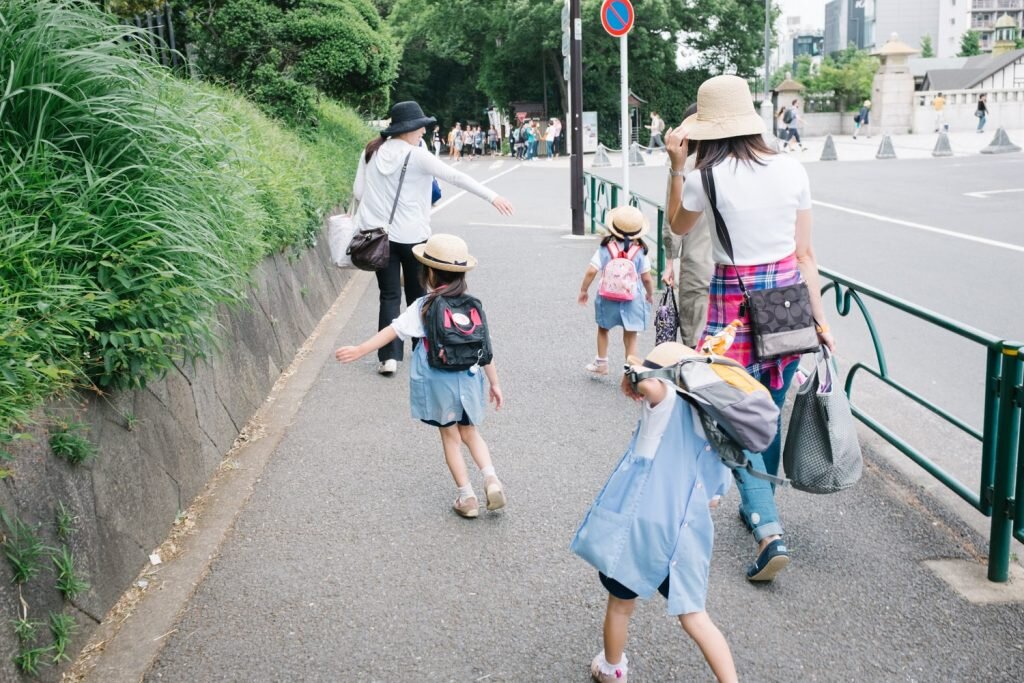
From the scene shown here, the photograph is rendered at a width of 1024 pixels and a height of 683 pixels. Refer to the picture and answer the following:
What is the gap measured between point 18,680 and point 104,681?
364 mm

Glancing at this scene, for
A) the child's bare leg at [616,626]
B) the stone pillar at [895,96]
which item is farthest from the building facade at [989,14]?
the child's bare leg at [616,626]

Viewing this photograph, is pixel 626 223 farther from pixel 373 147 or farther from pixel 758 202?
pixel 758 202

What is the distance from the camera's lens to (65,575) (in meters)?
3.22

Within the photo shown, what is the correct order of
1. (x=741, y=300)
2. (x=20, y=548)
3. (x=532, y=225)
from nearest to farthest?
1. (x=20, y=548)
2. (x=741, y=300)
3. (x=532, y=225)

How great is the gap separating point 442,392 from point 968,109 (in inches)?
2167

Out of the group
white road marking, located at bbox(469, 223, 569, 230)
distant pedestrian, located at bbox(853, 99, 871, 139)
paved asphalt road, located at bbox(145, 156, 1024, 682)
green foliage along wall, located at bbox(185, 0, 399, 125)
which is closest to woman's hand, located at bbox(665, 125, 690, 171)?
paved asphalt road, located at bbox(145, 156, 1024, 682)

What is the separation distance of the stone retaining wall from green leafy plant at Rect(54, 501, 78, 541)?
24 mm

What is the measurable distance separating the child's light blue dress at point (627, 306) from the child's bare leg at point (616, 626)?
139 inches

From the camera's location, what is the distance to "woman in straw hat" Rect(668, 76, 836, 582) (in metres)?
3.59

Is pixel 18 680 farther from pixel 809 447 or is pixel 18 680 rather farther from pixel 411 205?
pixel 411 205

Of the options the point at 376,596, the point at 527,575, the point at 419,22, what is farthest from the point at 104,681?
the point at 419,22

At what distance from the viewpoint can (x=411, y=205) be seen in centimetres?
682

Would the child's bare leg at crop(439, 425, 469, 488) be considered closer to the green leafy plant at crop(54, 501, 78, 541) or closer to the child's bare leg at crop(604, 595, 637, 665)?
the child's bare leg at crop(604, 595, 637, 665)

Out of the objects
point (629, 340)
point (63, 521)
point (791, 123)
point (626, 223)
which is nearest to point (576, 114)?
point (629, 340)
